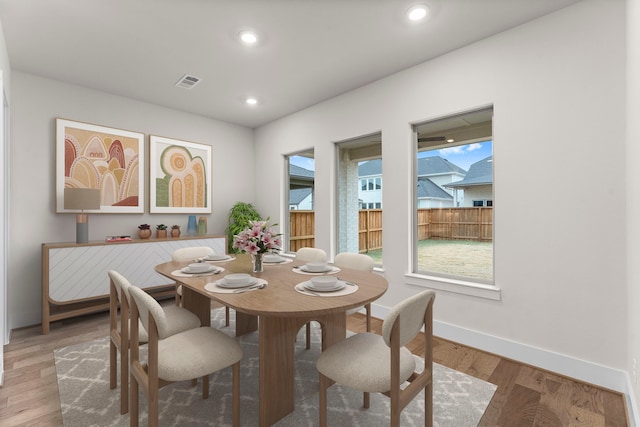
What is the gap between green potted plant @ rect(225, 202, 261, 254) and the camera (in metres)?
4.65

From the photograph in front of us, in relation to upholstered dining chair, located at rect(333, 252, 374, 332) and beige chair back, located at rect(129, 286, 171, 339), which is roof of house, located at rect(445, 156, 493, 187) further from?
beige chair back, located at rect(129, 286, 171, 339)

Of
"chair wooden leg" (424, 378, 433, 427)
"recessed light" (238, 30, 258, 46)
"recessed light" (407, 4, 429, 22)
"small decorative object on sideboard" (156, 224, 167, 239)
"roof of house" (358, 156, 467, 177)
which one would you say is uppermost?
"recessed light" (238, 30, 258, 46)

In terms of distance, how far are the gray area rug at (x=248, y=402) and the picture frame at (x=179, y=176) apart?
2.28 metres

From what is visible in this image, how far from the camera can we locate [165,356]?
1.48 m

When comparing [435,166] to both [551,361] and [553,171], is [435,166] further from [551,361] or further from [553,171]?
[551,361]

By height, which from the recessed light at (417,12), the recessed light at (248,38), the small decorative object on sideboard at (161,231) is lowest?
the small decorative object on sideboard at (161,231)

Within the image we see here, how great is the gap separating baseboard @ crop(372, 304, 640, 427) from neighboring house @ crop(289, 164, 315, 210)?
242 centimetres

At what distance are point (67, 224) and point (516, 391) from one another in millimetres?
4637

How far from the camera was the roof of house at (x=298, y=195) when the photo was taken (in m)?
4.47

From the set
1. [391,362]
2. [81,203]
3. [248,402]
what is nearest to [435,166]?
[391,362]

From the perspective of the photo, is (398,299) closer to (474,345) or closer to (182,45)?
(474,345)

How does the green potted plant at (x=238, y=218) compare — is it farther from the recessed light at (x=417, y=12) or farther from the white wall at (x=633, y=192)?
the white wall at (x=633, y=192)

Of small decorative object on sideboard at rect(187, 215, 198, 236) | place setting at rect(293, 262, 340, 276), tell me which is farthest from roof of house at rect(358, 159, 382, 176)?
small decorative object on sideboard at rect(187, 215, 198, 236)

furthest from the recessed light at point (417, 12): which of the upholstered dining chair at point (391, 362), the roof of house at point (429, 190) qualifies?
the upholstered dining chair at point (391, 362)
